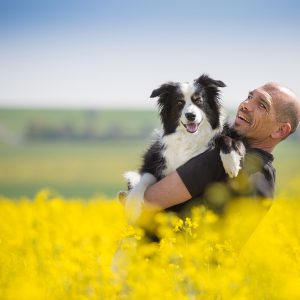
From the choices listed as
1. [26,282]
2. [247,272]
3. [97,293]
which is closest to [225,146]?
[247,272]

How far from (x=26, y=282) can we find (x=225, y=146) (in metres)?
1.63

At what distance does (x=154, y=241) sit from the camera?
4223 mm

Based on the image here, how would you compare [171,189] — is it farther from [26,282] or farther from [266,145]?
[26,282]

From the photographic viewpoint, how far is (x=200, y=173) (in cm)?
394

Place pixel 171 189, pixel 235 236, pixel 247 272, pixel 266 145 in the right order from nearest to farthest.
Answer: pixel 247 272 → pixel 235 236 → pixel 171 189 → pixel 266 145

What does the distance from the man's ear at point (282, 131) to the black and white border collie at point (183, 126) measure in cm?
50

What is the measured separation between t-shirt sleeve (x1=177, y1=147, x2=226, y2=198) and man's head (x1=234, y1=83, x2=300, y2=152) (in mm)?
349

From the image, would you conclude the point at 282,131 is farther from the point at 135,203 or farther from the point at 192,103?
the point at 135,203

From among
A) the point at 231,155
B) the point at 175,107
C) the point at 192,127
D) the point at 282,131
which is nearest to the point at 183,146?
the point at 192,127

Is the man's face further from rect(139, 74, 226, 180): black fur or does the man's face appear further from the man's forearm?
rect(139, 74, 226, 180): black fur

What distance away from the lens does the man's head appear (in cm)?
416

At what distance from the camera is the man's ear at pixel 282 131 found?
4.23m

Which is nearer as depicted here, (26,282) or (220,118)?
(26,282)

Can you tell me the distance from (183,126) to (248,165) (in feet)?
3.45
